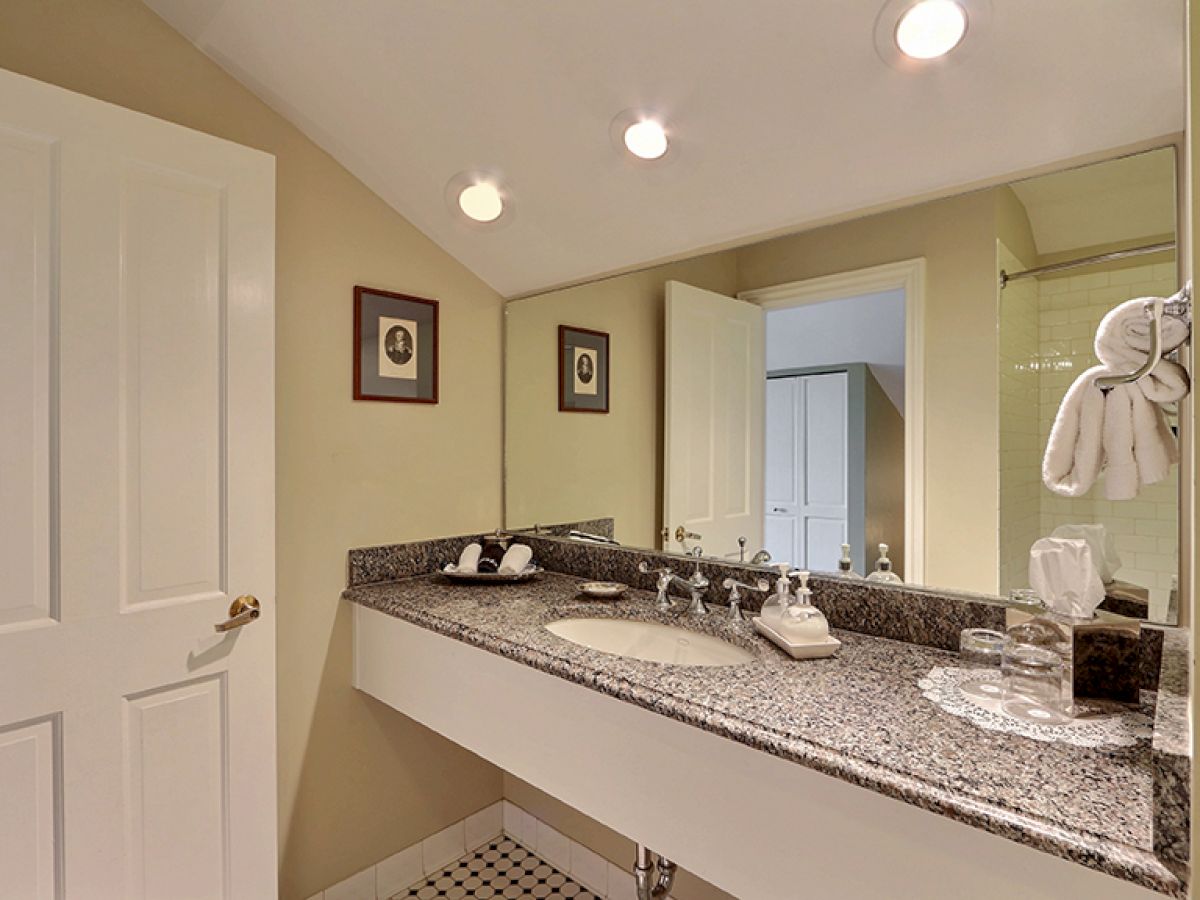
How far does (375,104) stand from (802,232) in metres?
1.06

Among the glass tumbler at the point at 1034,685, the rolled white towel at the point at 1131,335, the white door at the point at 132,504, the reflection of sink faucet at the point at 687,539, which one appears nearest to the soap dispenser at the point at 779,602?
the reflection of sink faucet at the point at 687,539

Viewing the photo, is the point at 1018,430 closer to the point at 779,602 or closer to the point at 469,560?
the point at 779,602

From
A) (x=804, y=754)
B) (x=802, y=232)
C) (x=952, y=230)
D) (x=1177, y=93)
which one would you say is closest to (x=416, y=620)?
(x=804, y=754)

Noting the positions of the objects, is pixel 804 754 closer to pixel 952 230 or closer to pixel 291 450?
pixel 952 230


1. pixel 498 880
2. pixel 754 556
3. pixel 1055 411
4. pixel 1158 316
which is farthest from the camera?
pixel 498 880

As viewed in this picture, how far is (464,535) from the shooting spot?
212cm

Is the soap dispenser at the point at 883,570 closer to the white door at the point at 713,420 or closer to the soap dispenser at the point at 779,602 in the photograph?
the soap dispenser at the point at 779,602

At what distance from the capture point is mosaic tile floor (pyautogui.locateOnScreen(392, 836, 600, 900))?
6.35 feet

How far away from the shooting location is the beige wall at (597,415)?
74.7 inches

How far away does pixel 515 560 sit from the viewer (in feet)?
6.38

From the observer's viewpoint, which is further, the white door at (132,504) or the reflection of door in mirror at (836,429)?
the reflection of door in mirror at (836,429)

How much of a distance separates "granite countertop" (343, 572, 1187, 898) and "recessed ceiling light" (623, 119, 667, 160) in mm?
1074

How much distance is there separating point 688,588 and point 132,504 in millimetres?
1249

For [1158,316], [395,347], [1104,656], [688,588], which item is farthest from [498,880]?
[1158,316]
